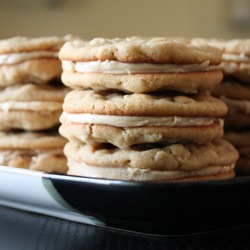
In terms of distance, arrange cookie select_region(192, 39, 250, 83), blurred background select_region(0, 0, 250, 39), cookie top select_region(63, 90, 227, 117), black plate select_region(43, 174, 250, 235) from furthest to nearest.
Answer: blurred background select_region(0, 0, 250, 39) → cookie select_region(192, 39, 250, 83) → cookie top select_region(63, 90, 227, 117) → black plate select_region(43, 174, 250, 235)

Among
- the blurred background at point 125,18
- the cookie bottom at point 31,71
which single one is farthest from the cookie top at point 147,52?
the blurred background at point 125,18

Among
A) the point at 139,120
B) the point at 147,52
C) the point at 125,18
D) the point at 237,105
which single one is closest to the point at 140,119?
the point at 139,120

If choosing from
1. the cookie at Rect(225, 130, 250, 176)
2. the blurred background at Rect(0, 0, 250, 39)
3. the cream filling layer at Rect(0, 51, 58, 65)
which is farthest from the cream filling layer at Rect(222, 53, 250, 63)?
the blurred background at Rect(0, 0, 250, 39)

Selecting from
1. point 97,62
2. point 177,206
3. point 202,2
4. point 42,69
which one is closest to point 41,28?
point 202,2

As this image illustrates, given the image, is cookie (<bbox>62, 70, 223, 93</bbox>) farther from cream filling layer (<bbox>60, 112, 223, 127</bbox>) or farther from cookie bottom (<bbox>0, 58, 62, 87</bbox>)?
cookie bottom (<bbox>0, 58, 62, 87</bbox>)

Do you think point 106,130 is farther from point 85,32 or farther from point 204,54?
point 85,32

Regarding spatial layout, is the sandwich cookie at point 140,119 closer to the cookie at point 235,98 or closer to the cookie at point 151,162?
the cookie at point 151,162
